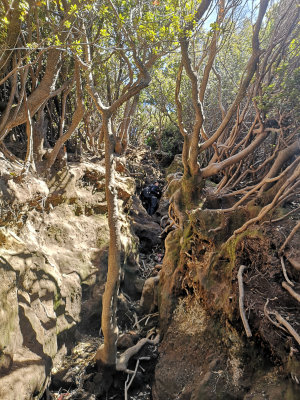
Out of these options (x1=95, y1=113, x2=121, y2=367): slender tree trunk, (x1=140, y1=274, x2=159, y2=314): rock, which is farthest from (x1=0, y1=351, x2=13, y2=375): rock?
(x1=140, y1=274, x2=159, y2=314): rock

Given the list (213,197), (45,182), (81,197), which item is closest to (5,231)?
(45,182)

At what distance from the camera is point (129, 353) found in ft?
14.5

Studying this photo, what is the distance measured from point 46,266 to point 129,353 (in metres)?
2.20

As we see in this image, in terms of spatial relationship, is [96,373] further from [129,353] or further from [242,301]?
[242,301]

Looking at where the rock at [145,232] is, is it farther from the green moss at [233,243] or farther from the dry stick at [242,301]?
the dry stick at [242,301]

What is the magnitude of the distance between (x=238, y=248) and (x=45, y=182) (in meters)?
A: 4.54

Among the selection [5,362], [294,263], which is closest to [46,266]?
[5,362]

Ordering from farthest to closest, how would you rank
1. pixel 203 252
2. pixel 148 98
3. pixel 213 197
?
pixel 148 98
pixel 213 197
pixel 203 252

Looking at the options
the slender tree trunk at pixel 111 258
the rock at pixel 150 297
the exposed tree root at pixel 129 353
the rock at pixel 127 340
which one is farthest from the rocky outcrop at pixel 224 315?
the slender tree trunk at pixel 111 258

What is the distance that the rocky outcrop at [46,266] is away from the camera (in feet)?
12.0

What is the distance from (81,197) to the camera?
693cm

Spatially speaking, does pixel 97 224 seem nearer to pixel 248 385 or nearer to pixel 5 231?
pixel 5 231

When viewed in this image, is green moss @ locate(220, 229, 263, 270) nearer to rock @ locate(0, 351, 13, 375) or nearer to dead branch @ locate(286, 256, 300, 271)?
dead branch @ locate(286, 256, 300, 271)

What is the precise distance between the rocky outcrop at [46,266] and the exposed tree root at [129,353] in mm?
1165
